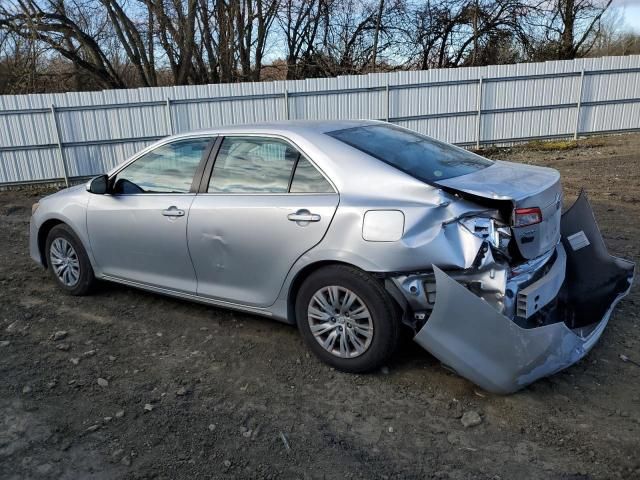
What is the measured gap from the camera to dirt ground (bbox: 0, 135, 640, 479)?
2.63 metres

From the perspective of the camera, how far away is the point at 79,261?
191 inches

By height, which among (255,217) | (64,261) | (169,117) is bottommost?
(64,261)

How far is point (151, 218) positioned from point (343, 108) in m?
10.3

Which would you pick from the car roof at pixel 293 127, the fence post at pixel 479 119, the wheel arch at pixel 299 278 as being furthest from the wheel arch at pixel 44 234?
the fence post at pixel 479 119

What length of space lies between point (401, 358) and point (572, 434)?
1.15m

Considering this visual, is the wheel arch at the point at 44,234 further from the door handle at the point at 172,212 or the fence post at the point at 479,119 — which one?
the fence post at the point at 479,119

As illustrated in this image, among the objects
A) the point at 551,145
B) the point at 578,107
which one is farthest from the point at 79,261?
the point at 578,107

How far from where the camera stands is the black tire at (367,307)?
10.3 feet

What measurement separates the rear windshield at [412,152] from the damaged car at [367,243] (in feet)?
0.06

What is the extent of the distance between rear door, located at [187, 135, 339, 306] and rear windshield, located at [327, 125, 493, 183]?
1.31 ft

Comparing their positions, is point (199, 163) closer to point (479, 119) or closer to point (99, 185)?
point (99, 185)

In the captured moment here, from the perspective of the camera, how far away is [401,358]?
360 centimetres

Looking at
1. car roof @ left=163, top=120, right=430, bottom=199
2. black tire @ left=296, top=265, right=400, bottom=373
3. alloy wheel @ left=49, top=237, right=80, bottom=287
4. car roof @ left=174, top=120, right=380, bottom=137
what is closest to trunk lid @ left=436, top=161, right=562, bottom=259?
car roof @ left=163, top=120, right=430, bottom=199

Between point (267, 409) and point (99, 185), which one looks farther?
point (99, 185)
